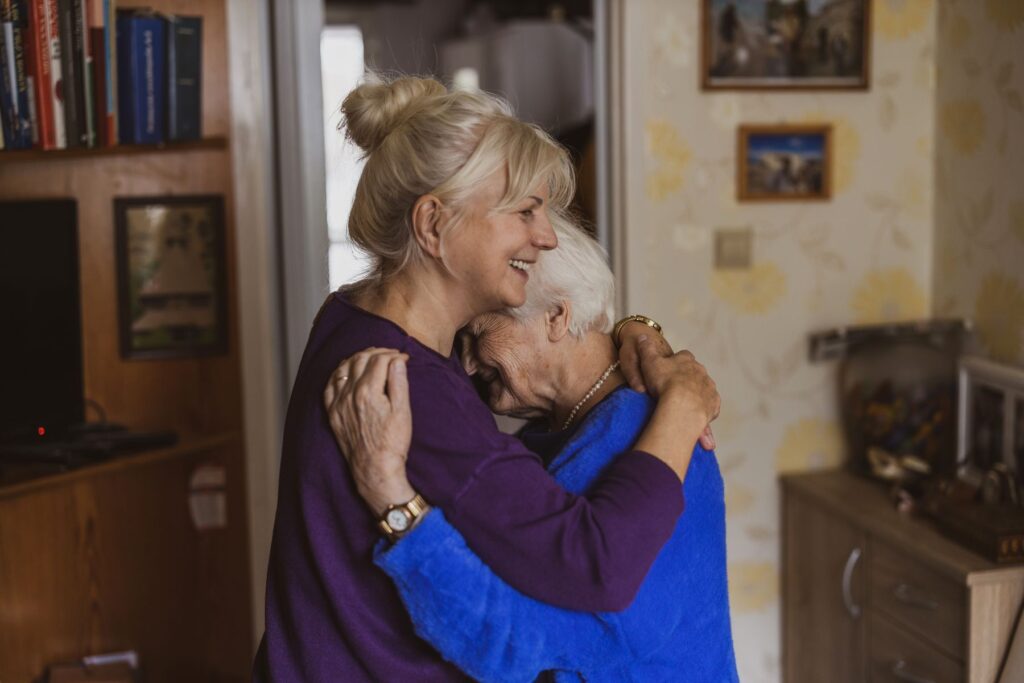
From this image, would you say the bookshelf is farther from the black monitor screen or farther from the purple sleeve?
the purple sleeve

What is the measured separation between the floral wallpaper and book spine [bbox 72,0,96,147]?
6.54 ft

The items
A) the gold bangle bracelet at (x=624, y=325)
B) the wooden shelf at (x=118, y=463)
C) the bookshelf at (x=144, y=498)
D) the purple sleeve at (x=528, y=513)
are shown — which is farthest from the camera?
the bookshelf at (x=144, y=498)

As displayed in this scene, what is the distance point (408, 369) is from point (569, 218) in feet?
1.36

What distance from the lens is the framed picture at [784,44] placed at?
2.89m

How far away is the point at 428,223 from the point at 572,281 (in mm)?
281

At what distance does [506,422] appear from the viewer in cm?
217

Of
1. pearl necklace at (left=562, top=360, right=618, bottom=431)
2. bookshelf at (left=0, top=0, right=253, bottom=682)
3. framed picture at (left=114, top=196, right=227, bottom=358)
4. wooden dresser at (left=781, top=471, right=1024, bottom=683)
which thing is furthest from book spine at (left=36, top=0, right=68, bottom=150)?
wooden dresser at (left=781, top=471, right=1024, bottom=683)

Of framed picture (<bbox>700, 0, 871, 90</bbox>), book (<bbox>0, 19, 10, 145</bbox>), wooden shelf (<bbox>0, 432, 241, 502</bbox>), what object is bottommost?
wooden shelf (<bbox>0, 432, 241, 502</bbox>)

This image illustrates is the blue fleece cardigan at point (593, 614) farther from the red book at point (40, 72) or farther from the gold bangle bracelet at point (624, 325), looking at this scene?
the red book at point (40, 72)

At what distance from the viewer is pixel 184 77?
243 centimetres

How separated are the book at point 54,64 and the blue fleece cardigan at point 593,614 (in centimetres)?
127

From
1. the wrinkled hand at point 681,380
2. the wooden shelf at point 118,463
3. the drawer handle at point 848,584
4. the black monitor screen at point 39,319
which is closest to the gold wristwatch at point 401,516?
the wrinkled hand at point 681,380

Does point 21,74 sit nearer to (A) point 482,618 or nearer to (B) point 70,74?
(B) point 70,74

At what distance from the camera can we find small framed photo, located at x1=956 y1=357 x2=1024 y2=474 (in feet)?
8.20
